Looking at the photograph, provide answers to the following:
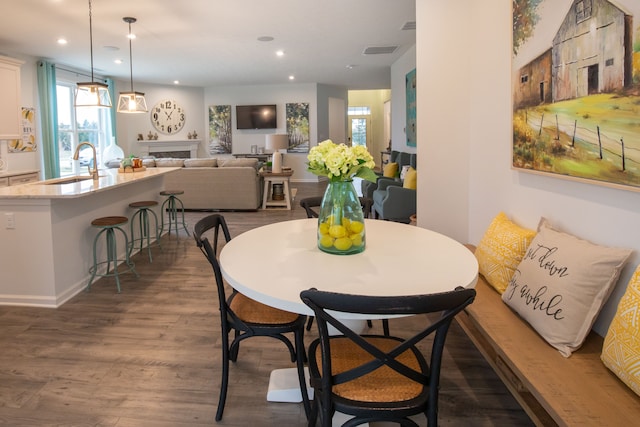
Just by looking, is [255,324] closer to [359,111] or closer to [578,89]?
[578,89]

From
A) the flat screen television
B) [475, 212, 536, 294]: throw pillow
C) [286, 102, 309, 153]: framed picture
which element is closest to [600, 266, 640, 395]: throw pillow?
[475, 212, 536, 294]: throw pillow

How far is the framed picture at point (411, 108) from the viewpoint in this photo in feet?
22.2

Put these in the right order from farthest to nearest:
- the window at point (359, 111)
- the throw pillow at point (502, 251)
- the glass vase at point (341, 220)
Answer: the window at point (359, 111), the throw pillow at point (502, 251), the glass vase at point (341, 220)

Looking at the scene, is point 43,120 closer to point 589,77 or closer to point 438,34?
point 438,34

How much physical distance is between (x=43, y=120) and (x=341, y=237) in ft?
25.0

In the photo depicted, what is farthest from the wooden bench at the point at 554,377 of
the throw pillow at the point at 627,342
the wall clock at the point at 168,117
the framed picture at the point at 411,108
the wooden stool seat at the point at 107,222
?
the wall clock at the point at 168,117

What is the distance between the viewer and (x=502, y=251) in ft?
7.57

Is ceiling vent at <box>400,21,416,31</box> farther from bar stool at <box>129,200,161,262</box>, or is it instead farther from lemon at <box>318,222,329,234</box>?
lemon at <box>318,222,329,234</box>

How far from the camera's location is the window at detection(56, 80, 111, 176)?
8.39m

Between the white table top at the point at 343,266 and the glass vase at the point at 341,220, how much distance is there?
49mm

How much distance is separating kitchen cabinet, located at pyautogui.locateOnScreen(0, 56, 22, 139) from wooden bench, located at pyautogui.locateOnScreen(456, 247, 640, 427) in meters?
6.49

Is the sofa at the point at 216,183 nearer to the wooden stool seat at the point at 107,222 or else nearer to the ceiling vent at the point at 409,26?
the ceiling vent at the point at 409,26

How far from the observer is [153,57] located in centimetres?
739

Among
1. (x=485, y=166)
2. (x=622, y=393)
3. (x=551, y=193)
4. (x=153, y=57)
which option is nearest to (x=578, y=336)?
(x=622, y=393)
